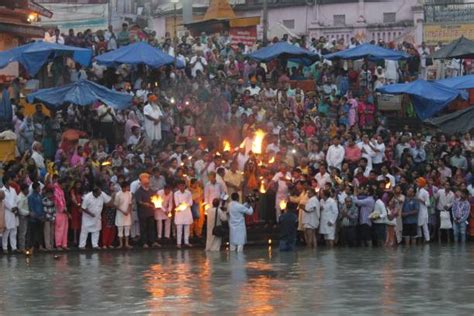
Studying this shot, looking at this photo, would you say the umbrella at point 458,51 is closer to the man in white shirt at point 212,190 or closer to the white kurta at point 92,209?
the man in white shirt at point 212,190

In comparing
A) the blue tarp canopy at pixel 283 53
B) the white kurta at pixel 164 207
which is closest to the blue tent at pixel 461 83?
the blue tarp canopy at pixel 283 53

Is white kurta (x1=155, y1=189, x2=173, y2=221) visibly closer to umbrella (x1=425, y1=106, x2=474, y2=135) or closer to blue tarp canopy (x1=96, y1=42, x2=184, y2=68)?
blue tarp canopy (x1=96, y1=42, x2=184, y2=68)

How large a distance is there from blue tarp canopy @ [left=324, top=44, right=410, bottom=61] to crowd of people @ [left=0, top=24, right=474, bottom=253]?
127 cm

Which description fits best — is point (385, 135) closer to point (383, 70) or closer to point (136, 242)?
point (383, 70)

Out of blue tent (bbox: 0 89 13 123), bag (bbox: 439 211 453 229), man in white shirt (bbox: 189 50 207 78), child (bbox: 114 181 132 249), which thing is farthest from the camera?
man in white shirt (bbox: 189 50 207 78)

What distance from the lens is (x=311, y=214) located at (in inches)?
1168

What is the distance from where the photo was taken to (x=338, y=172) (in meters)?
31.4

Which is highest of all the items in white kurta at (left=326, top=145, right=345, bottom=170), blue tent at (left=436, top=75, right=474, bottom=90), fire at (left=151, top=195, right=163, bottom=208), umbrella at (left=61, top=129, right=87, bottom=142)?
blue tent at (left=436, top=75, right=474, bottom=90)

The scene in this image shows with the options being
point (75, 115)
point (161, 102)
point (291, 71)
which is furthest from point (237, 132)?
point (291, 71)

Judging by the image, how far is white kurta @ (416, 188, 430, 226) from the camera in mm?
30828

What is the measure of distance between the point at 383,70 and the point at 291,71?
2.75 m

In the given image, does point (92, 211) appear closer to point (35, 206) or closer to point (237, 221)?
point (35, 206)

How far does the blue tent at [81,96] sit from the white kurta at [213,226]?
4.21 meters

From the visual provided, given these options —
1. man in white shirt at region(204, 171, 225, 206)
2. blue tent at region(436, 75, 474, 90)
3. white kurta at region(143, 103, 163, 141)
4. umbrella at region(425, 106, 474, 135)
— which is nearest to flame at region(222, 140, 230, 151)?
white kurta at region(143, 103, 163, 141)
